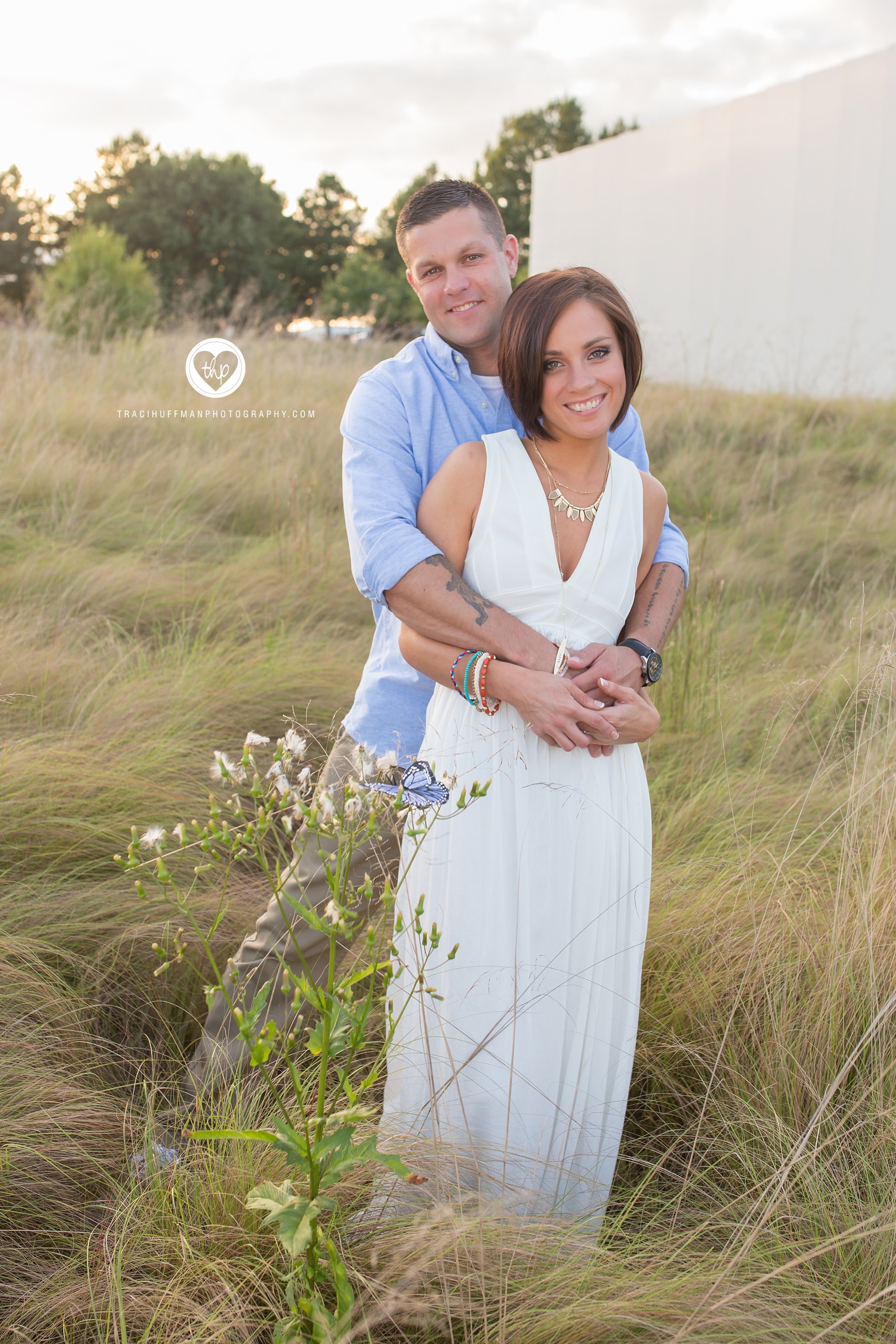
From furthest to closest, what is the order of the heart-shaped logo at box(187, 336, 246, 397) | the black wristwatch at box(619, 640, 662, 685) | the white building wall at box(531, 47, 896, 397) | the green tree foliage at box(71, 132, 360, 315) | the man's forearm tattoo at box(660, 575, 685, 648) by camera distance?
1. the green tree foliage at box(71, 132, 360, 315)
2. the white building wall at box(531, 47, 896, 397)
3. the heart-shaped logo at box(187, 336, 246, 397)
4. the man's forearm tattoo at box(660, 575, 685, 648)
5. the black wristwatch at box(619, 640, 662, 685)

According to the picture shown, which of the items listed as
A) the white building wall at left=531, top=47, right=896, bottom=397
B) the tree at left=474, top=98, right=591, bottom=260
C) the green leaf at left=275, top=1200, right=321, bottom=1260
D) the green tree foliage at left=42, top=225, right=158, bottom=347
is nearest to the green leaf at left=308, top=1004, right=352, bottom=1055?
the green leaf at left=275, top=1200, right=321, bottom=1260

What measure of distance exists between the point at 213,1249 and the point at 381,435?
142cm

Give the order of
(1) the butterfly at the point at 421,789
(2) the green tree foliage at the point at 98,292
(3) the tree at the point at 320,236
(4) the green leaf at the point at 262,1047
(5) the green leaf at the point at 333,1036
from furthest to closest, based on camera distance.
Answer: (3) the tree at the point at 320,236 < (2) the green tree foliage at the point at 98,292 < (1) the butterfly at the point at 421,789 < (5) the green leaf at the point at 333,1036 < (4) the green leaf at the point at 262,1047

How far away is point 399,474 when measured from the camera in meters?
1.97

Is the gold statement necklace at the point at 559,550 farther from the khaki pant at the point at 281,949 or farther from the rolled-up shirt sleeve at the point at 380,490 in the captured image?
the khaki pant at the point at 281,949

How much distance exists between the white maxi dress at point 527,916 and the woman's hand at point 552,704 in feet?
0.20

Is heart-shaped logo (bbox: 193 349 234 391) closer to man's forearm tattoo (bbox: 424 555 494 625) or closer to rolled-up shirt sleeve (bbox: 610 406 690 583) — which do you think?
rolled-up shirt sleeve (bbox: 610 406 690 583)

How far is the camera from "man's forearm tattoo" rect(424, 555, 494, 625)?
182cm

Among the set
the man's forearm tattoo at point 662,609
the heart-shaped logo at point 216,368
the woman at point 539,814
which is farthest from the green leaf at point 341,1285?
the heart-shaped logo at point 216,368

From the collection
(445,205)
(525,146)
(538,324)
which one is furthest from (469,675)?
(525,146)

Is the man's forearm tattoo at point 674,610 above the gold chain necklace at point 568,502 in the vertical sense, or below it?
below

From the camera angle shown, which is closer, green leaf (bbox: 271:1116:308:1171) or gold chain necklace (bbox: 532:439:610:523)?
green leaf (bbox: 271:1116:308:1171)

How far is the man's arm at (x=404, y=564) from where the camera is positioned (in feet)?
5.97

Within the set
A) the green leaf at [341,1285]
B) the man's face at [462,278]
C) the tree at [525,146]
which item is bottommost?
the green leaf at [341,1285]
